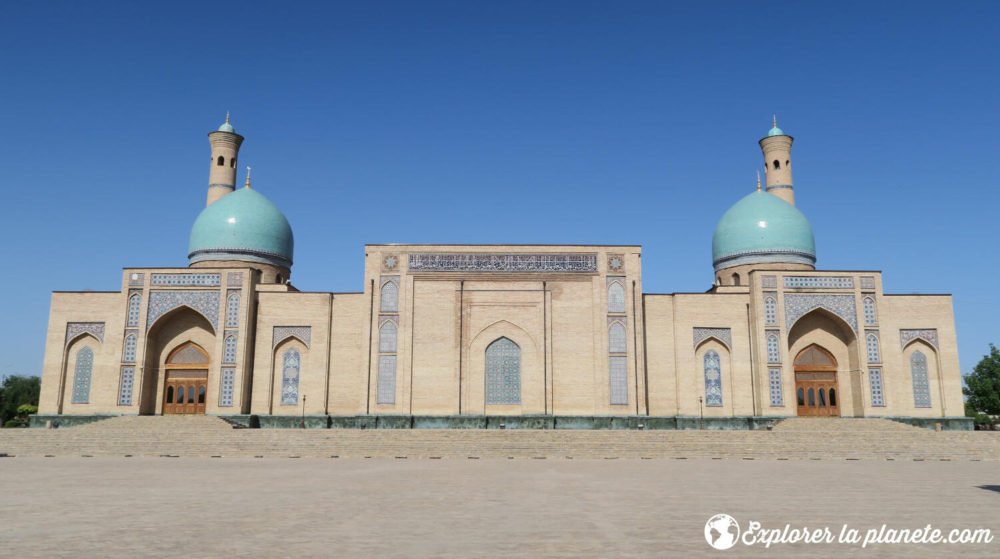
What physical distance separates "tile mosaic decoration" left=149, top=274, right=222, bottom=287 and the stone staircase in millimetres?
5463

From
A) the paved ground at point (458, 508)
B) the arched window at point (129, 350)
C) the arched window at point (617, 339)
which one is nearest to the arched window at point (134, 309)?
the arched window at point (129, 350)

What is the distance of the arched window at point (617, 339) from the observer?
795 inches

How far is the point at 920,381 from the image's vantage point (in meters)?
20.3

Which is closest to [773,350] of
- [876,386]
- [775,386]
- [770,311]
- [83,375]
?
[775,386]

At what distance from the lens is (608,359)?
20.1m

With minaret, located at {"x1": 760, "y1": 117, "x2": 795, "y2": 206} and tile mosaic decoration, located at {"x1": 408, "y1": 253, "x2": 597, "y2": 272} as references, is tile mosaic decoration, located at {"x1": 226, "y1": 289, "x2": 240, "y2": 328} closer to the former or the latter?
tile mosaic decoration, located at {"x1": 408, "y1": 253, "x2": 597, "y2": 272}

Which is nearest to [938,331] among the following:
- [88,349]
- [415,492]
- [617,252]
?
[617,252]

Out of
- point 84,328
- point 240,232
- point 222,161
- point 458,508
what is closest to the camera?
point 458,508

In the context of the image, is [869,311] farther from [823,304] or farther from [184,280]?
[184,280]

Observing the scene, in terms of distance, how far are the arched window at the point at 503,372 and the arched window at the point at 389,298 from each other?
286 centimetres

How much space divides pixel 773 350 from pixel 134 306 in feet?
57.7

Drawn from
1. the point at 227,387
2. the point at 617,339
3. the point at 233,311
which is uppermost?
the point at 233,311

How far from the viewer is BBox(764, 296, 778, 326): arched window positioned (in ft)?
66.6

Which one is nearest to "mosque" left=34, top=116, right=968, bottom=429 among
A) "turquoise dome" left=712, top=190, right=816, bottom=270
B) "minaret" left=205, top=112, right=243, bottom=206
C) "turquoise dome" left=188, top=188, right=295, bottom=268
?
"turquoise dome" left=188, top=188, right=295, bottom=268
